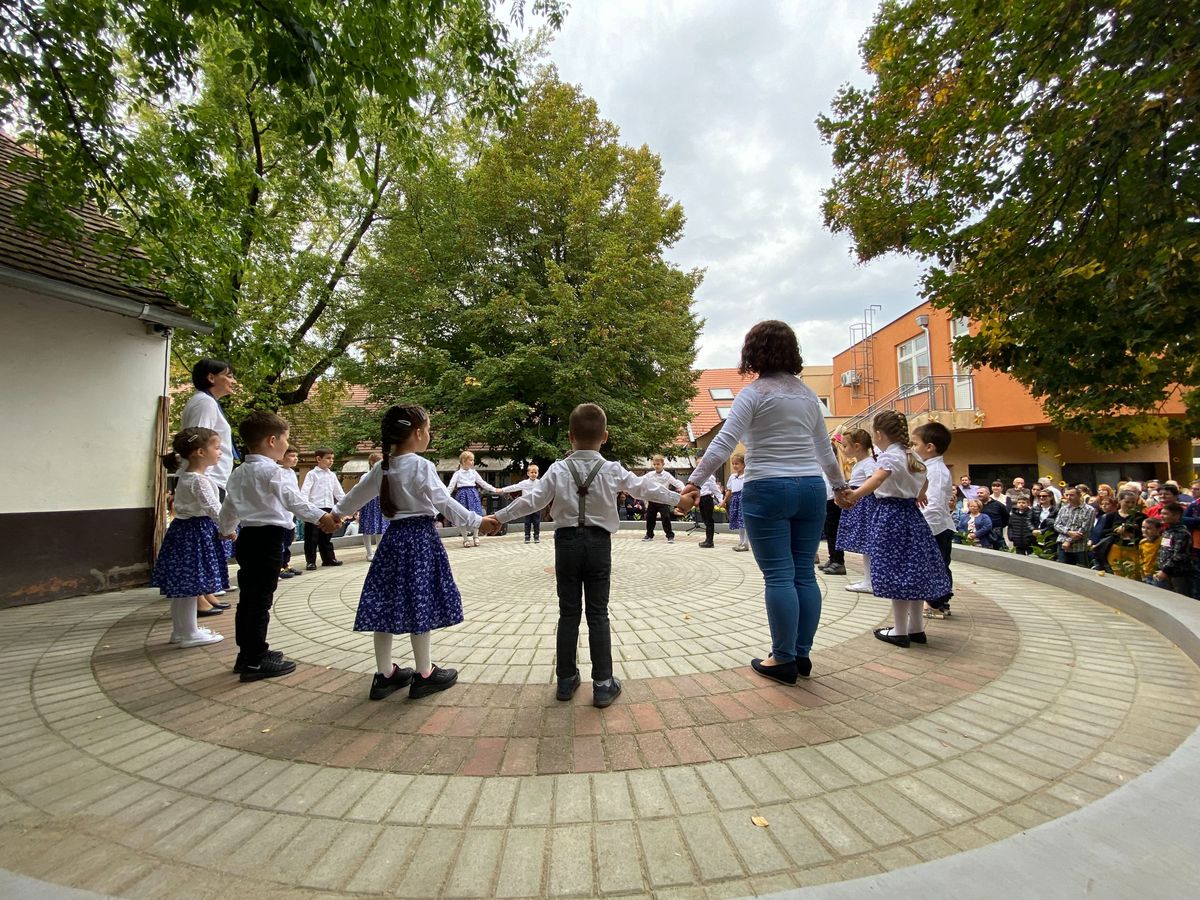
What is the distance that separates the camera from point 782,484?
126 inches

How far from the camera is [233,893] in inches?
67.0

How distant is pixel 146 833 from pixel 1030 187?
295 inches

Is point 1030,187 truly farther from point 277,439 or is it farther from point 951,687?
point 277,439

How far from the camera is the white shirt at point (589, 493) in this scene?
10.6 ft

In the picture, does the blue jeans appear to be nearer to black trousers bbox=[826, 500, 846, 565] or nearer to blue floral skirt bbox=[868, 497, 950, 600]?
blue floral skirt bbox=[868, 497, 950, 600]

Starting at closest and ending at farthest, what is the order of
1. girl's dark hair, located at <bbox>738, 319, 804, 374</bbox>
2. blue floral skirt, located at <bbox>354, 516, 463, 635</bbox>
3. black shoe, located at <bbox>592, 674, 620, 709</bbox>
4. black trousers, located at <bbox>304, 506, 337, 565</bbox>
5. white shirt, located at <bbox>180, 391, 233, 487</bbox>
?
1. black shoe, located at <bbox>592, 674, 620, 709</bbox>
2. blue floral skirt, located at <bbox>354, 516, 463, 635</bbox>
3. girl's dark hair, located at <bbox>738, 319, 804, 374</bbox>
4. white shirt, located at <bbox>180, 391, 233, 487</bbox>
5. black trousers, located at <bbox>304, 506, 337, 565</bbox>

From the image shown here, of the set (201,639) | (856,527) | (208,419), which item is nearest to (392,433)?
(201,639)

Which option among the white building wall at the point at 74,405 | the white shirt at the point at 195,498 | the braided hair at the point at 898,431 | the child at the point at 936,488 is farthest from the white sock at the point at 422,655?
the white building wall at the point at 74,405

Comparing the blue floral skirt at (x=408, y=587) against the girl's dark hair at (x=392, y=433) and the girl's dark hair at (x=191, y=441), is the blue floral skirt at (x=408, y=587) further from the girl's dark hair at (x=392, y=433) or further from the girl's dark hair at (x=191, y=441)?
the girl's dark hair at (x=191, y=441)

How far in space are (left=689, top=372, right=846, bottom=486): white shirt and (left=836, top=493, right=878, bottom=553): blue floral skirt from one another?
3.22 metres

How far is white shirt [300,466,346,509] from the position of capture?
30.2ft

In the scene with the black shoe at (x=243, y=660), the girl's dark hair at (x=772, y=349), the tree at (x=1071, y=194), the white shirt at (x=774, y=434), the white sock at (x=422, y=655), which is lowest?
the black shoe at (x=243, y=660)

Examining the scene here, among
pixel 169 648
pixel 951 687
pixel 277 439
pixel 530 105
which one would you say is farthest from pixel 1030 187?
pixel 530 105

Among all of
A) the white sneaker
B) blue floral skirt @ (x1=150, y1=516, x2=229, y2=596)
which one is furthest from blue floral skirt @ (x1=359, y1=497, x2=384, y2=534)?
the white sneaker
